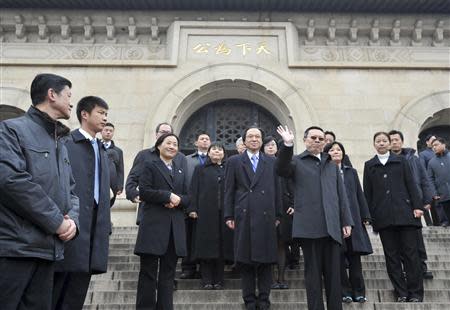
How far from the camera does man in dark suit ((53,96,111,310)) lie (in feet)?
10.1

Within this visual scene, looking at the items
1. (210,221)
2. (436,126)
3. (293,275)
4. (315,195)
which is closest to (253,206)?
(315,195)

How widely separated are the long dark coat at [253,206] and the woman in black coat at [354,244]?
914 mm

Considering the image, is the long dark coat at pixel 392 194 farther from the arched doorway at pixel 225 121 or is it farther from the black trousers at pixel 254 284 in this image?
the arched doorway at pixel 225 121

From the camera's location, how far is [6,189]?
2.28 meters

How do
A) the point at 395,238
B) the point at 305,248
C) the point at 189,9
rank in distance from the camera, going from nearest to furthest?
the point at 305,248 < the point at 395,238 < the point at 189,9

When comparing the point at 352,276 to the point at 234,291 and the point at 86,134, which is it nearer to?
the point at 234,291

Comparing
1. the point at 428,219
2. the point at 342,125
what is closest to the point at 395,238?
the point at 428,219

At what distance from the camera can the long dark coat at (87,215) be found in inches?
120

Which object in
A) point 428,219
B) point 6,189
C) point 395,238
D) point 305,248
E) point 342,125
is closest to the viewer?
point 6,189

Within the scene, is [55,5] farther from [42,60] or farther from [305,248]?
[305,248]

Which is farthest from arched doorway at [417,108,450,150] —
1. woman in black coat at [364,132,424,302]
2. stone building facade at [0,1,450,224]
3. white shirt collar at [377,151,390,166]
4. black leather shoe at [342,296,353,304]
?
black leather shoe at [342,296,353,304]

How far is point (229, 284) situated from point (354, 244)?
1.60 meters

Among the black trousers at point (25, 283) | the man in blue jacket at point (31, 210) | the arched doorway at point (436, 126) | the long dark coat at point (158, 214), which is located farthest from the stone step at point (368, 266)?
the arched doorway at point (436, 126)

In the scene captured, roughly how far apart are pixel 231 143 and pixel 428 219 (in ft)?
15.0
